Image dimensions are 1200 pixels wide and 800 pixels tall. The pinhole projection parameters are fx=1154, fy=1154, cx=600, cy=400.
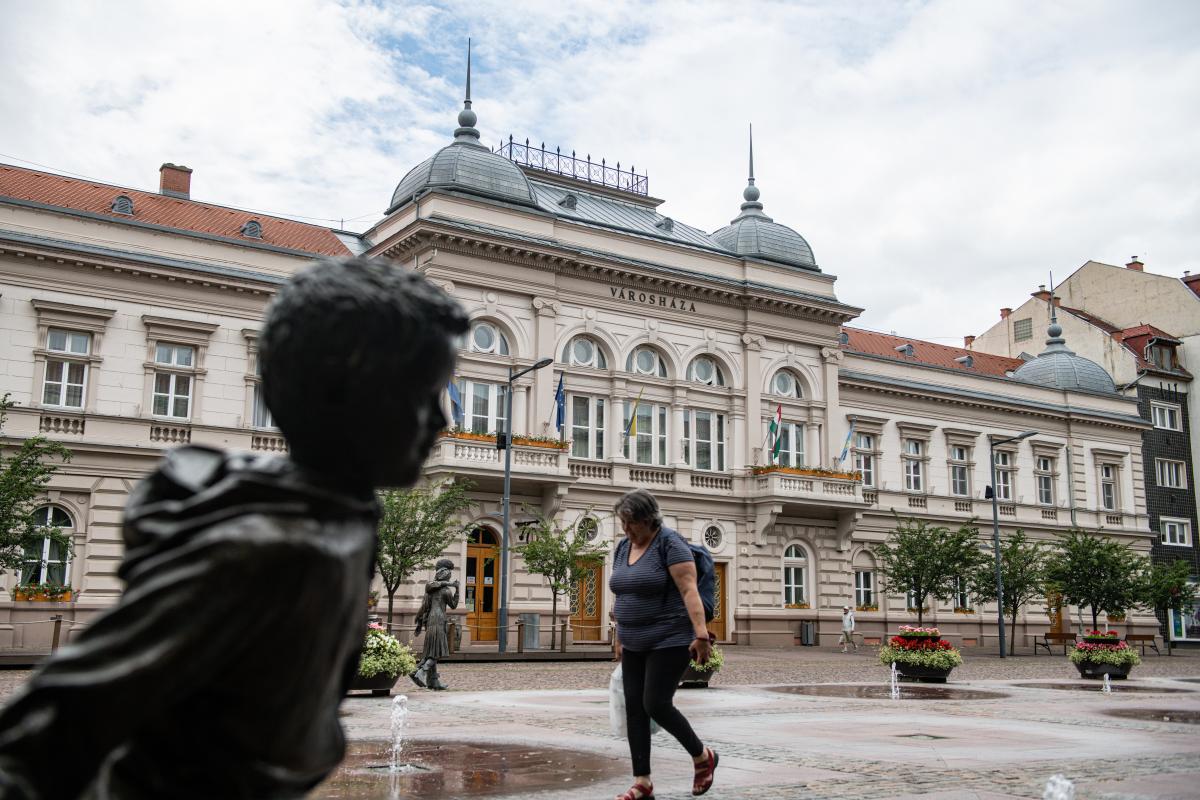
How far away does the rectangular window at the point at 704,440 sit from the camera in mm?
38750

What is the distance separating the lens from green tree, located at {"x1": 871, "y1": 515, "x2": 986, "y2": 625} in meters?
38.4

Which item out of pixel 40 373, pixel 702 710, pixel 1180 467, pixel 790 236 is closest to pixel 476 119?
pixel 790 236

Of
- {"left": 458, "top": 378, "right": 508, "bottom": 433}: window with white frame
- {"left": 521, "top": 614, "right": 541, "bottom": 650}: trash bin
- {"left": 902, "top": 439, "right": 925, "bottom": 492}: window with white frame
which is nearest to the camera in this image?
{"left": 521, "top": 614, "right": 541, "bottom": 650}: trash bin

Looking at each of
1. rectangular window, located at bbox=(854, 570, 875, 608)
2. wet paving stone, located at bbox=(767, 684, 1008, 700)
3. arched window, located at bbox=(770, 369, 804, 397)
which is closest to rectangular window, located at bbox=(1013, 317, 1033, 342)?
rectangular window, located at bbox=(854, 570, 875, 608)

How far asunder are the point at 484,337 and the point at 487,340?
137 millimetres

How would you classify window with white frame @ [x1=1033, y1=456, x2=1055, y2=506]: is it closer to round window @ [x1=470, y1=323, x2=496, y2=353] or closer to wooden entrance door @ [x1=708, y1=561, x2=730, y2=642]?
wooden entrance door @ [x1=708, y1=561, x2=730, y2=642]

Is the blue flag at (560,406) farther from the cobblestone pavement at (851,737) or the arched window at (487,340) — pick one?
the cobblestone pavement at (851,737)

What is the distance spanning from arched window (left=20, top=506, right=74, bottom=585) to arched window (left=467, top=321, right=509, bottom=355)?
1196 cm

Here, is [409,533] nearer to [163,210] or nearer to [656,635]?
[163,210]

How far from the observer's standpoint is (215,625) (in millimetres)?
1695

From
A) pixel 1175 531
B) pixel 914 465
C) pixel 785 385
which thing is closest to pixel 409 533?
pixel 785 385

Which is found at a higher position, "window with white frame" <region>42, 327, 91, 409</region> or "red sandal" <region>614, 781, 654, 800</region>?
"window with white frame" <region>42, 327, 91, 409</region>

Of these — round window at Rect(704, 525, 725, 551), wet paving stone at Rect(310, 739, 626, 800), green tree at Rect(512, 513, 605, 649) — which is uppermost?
round window at Rect(704, 525, 725, 551)

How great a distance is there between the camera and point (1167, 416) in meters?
55.4
